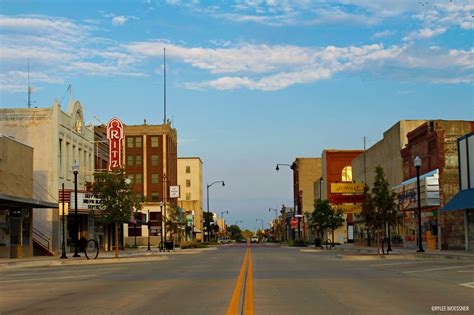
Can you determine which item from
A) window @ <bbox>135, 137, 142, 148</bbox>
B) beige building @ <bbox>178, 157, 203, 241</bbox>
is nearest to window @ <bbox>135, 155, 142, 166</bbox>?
window @ <bbox>135, 137, 142, 148</bbox>

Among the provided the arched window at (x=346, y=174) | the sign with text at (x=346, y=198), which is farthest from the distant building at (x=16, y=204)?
the arched window at (x=346, y=174)

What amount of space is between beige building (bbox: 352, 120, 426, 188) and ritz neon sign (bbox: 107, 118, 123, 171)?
2517 cm

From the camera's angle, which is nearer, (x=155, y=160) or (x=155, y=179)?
(x=155, y=179)

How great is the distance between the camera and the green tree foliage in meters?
41.4

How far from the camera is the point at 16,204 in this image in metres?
41.8

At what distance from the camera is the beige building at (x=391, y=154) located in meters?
59.0

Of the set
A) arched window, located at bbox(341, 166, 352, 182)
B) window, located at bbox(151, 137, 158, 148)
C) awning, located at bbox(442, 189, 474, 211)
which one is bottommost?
awning, located at bbox(442, 189, 474, 211)

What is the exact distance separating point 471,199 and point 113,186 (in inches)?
870

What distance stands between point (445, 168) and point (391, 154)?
16410mm

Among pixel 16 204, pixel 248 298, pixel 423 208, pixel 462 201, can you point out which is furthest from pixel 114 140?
pixel 248 298

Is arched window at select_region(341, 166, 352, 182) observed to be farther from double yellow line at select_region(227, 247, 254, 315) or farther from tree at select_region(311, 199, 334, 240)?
double yellow line at select_region(227, 247, 254, 315)

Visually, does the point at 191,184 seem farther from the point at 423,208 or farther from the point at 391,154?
the point at 423,208

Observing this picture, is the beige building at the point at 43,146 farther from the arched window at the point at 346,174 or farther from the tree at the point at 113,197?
the arched window at the point at 346,174

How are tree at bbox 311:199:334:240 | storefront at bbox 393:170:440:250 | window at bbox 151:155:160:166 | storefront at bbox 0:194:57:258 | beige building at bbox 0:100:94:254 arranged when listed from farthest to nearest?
window at bbox 151:155:160:166 → tree at bbox 311:199:334:240 → beige building at bbox 0:100:94:254 → storefront at bbox 393:170:440:250 → storefront at bbox 0:194:57:258
